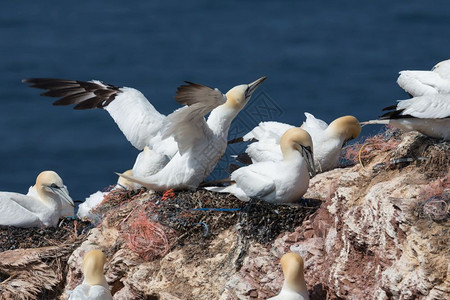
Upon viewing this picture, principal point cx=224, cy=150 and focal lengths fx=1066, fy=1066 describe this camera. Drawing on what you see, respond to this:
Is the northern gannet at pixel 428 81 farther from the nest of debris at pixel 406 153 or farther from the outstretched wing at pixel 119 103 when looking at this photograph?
the outstretched wing at pixel 119 103

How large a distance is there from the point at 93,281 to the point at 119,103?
3.13 metres

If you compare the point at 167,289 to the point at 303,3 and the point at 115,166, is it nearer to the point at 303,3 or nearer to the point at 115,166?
the point at 115,166

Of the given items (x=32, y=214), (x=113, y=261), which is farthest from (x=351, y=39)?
(x=113, y=261)

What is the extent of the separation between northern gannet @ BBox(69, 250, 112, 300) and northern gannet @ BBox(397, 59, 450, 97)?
342 cm

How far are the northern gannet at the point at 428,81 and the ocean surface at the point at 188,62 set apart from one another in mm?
9818

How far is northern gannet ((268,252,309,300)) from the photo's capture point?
8.64 meters

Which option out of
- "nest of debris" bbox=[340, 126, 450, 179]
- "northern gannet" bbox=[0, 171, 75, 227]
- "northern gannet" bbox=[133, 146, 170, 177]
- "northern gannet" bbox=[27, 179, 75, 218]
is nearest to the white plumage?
"northern gannet" bbox=[133, 146, 170, 177]

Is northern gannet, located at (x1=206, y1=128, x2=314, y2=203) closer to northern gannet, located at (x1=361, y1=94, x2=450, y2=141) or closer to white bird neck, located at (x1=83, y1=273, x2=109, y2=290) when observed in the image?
northern gannet, located at (x1=361, y1=94, x2=450, y2=141)

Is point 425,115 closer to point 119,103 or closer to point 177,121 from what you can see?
point 177,121

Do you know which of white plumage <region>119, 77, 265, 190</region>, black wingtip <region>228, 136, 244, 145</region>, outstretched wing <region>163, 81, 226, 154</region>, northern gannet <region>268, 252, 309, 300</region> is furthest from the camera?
black wingtip <region>228, 136, 244, 145</region>

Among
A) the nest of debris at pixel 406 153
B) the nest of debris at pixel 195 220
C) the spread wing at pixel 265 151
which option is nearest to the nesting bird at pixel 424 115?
the nest of debris at pixel 406 153

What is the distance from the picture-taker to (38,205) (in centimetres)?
1271

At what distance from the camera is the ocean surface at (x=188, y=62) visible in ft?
70.7

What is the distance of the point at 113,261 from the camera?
10.4 m
